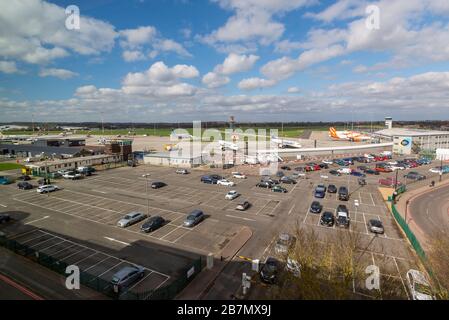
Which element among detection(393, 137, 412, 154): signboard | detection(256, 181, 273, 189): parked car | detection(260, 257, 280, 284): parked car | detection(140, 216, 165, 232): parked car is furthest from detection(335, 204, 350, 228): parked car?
detection(393, 137, 412, 154): signboard

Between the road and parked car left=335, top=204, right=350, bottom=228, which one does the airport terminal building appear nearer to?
the road

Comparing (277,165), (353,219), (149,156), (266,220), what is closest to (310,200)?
(353,219)

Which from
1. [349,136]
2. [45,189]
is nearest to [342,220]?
[45,189]

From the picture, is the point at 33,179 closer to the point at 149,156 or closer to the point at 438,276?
the point at 149,156

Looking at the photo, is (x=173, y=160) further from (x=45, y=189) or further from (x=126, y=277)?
(x=126, y=277)

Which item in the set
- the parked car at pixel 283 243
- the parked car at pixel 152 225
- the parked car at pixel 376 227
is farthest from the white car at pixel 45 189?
the parked car at pixel 376 227
